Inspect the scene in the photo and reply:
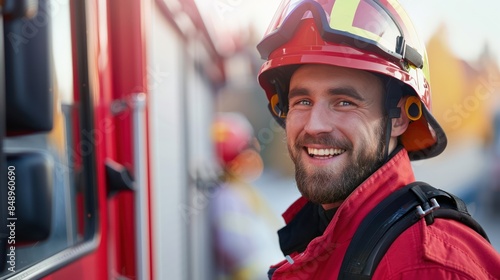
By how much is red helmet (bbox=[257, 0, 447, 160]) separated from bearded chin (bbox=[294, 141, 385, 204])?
0.17 metres

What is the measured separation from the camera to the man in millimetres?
1363

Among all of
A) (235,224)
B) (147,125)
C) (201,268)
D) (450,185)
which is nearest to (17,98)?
(147,125)

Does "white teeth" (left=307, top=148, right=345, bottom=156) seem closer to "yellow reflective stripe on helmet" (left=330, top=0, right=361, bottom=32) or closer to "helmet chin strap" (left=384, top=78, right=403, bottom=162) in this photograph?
"helmet chin strap" (left=384, top=78, right=403, bottom=162)

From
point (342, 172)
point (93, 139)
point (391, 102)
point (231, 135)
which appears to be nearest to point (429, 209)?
point (342, 172)

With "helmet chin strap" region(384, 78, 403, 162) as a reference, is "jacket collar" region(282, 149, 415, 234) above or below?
below

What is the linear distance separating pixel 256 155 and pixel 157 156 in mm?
2624

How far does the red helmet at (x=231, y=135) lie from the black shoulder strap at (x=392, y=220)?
3.17 m

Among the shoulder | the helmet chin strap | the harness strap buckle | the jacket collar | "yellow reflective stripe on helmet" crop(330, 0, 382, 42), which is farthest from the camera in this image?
the helmet chin strap

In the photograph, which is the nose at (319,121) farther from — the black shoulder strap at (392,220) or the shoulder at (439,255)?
the shoulder at (439,255)

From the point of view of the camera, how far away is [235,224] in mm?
4711

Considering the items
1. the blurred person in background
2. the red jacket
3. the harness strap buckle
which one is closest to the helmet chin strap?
the red jacket

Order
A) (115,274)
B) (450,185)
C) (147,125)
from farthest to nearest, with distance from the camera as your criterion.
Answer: (450,185), (147,125), (115,274)

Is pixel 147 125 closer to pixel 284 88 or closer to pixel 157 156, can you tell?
pixel 157 156

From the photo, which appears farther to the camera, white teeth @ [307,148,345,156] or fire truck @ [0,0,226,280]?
white teeth @ [307,148,345,156]
